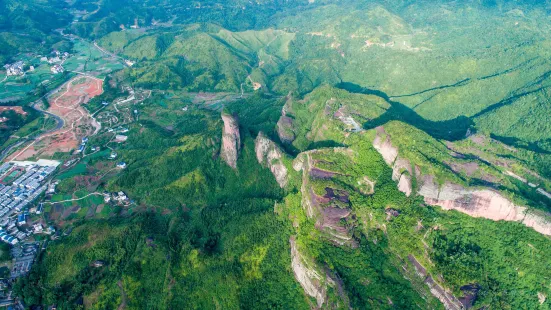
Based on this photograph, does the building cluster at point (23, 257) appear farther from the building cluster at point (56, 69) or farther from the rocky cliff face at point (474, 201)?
the building cluster at point (56, 69)

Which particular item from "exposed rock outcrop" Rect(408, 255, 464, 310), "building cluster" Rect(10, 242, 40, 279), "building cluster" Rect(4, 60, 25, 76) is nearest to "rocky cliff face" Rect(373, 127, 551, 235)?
"exposed rock outcrop" Rect(408, 255, 464, 310)

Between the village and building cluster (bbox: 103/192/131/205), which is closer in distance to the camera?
building cluster (bbox: 103/192/131/205)

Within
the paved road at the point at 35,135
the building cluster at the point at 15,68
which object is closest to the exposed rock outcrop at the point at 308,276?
the paved road at the point at 35,135

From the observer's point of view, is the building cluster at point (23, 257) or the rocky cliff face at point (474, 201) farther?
the building cluster at point (23, 257)

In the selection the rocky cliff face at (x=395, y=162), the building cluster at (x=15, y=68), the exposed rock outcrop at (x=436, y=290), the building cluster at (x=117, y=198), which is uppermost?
the rocky cliff face at (x=395, y=162)

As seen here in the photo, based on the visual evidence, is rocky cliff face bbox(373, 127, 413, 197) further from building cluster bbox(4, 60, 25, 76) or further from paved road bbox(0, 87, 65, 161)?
building cluster bbox(4, 60, 25, 76)
